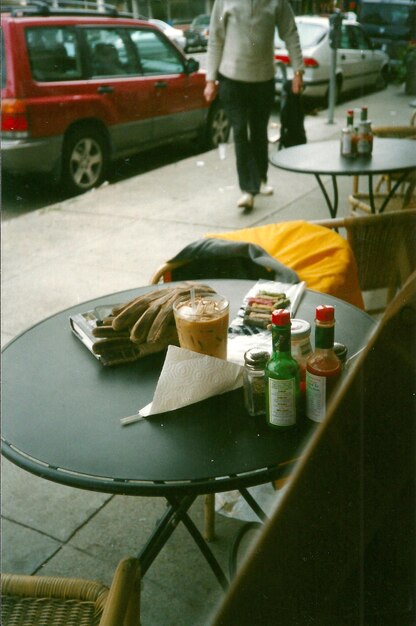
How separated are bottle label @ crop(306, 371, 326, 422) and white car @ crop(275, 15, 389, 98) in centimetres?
711

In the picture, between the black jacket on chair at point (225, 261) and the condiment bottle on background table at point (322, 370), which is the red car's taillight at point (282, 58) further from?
the condiment bottle on background table at point (322, 370)

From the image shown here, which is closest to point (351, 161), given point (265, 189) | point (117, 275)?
point (117, 275)

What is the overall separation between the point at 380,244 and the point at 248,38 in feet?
9.12

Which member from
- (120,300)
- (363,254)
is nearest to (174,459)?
(120,300)

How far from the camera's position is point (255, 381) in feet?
4.44

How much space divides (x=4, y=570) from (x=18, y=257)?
3.18 metres

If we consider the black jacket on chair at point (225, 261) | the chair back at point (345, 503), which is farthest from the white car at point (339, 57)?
the chair back at point (345, 503)

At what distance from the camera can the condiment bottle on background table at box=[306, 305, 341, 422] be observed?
1253 millimetres

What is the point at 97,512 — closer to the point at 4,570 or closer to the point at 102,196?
the point at 4,570

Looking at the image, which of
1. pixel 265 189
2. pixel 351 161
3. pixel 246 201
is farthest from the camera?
pixel 265 189

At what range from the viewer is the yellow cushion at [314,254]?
2.51 m

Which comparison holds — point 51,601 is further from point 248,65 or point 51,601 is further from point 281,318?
point 248,65

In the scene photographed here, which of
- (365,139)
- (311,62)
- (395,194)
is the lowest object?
(395,194)

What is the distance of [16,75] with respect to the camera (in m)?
5.55
